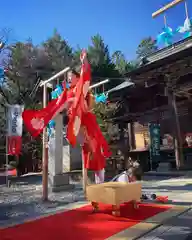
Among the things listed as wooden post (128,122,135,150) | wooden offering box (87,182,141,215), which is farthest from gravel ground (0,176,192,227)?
wooden post (128,122,135,150)

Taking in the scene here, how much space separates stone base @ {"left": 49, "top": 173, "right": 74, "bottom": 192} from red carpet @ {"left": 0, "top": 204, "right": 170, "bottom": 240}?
11.4 feet

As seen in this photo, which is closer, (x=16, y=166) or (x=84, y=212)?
(x=84, y=212)

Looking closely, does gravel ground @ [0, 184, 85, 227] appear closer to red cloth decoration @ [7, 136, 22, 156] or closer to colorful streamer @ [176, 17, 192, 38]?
red cloth decoration @ [7, 136, 22, 156]

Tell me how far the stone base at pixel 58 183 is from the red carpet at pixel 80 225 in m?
3.48

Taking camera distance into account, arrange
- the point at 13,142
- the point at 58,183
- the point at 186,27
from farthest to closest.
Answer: the point at 13,142
the point at 186,27
the point at 58,183

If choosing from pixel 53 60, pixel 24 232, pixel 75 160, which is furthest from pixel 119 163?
pixel 53 60

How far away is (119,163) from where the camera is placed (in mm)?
14438

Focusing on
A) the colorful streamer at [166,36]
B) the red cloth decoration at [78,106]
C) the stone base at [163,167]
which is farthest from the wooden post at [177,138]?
the red cloth decoration at [78,106]

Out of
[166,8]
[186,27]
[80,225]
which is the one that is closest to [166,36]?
[186,27]

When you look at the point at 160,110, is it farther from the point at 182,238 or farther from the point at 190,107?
the point at 182,238

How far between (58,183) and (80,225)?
16.3 ft

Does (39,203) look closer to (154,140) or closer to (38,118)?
(38,118)

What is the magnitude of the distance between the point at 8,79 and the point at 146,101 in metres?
12.9

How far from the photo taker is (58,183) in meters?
9.51
